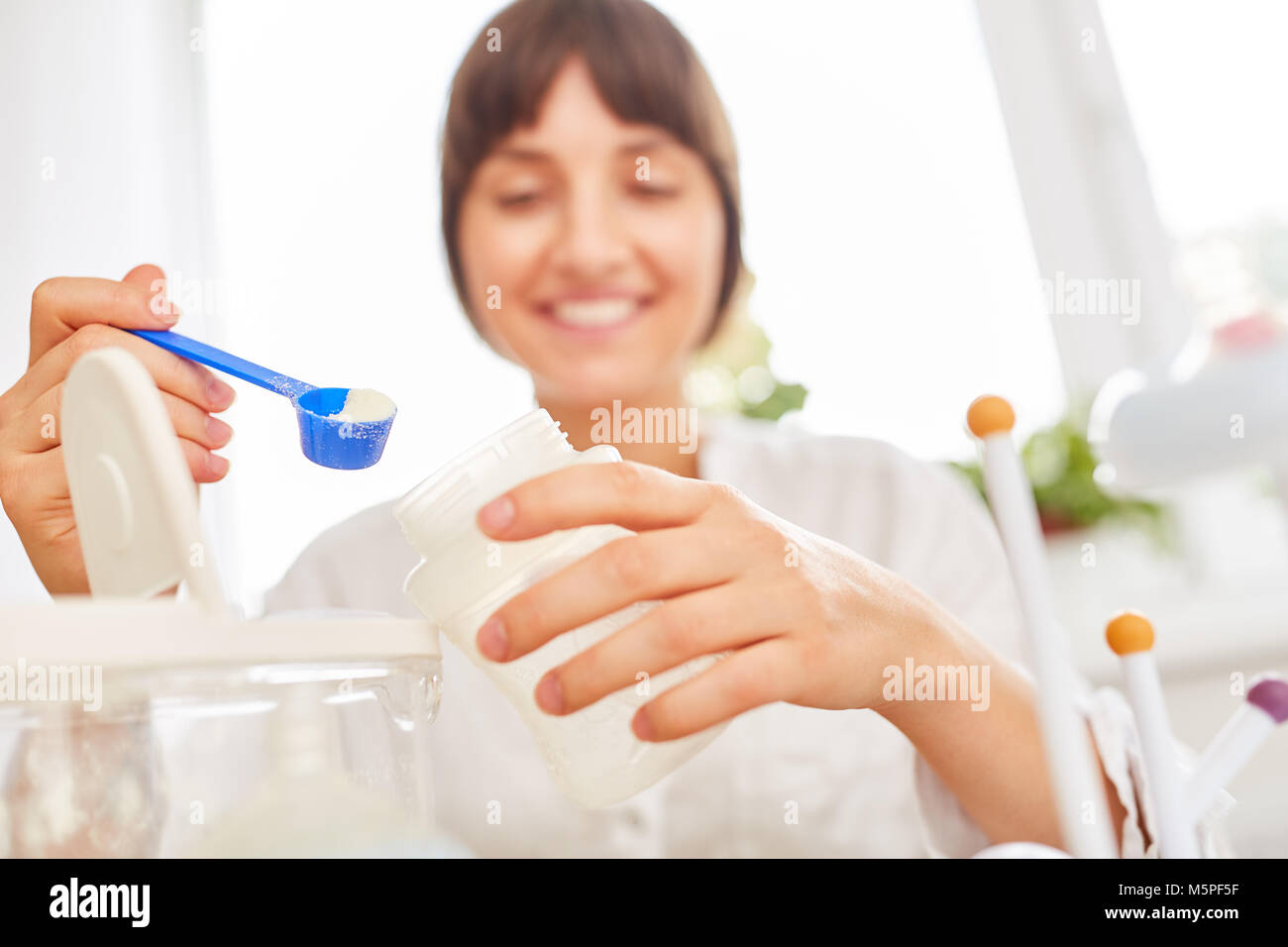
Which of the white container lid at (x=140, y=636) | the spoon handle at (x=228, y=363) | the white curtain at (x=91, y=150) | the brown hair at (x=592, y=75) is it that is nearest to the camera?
the white container lid at (x=140, y=636)

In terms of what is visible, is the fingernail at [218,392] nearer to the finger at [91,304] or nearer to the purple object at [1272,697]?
the finger at [91,304]

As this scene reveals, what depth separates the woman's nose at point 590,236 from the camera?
31.9 inches

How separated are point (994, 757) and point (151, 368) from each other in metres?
0.42

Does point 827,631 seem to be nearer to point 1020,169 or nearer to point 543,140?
point 543,140

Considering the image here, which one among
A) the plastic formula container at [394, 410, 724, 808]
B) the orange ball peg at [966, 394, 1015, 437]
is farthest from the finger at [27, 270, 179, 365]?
the orange ball peg at [966, 394, 1015, 437]

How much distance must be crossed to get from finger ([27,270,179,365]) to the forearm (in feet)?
1.24

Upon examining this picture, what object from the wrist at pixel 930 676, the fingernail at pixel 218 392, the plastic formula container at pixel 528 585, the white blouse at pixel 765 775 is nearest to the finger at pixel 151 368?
the fingernail at pixel 218 392

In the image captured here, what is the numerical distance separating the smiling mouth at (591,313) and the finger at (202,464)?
0.46 meters

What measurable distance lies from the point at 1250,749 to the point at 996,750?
0.19 meters

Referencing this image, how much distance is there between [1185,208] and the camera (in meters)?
1.35

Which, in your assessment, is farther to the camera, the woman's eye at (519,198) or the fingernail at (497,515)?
the woman's eye at (519,198)

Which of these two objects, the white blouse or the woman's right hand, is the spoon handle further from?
the white blouse

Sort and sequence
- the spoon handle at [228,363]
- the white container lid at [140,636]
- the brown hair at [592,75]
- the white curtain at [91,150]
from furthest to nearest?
1. the brown hair at [592,75]
2. the white curtain at [91,150]
3. the spoon handle at [228,363]
4. the white container lid at [140,636]

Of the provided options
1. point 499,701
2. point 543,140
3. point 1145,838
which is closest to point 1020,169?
point 543,140
